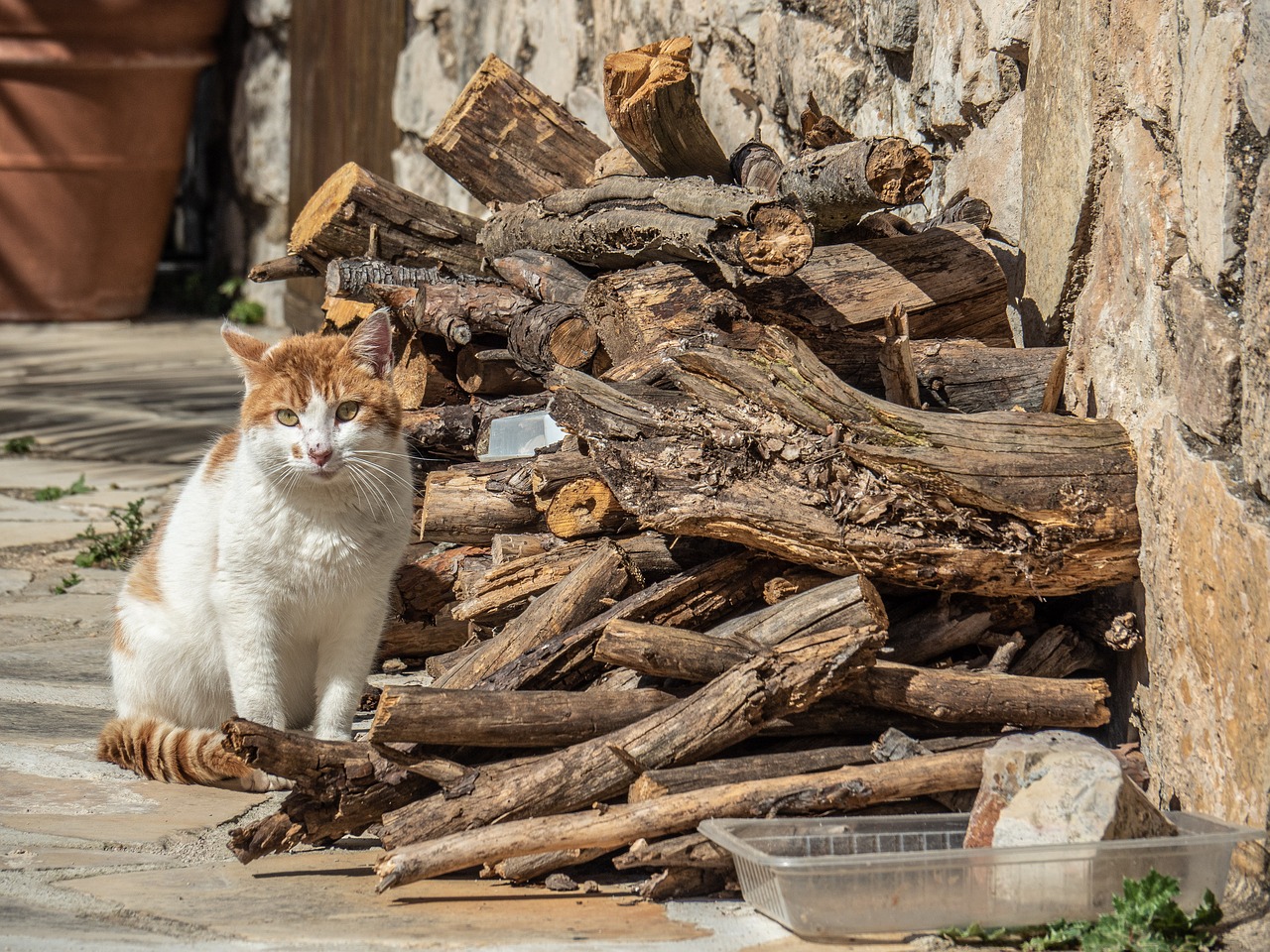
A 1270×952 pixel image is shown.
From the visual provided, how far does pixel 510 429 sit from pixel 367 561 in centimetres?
82

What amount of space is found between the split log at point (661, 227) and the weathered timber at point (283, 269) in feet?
2.23

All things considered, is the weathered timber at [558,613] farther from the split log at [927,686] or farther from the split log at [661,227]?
the split log at [661,227]

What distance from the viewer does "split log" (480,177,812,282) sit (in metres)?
2.94

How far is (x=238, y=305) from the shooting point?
9641mm

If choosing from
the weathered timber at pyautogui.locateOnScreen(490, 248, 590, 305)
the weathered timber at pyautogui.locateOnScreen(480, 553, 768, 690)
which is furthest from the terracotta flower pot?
the weathered timber at pyautogui.locateOnScreen(480, 553, 768, 690)

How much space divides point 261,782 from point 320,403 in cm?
81

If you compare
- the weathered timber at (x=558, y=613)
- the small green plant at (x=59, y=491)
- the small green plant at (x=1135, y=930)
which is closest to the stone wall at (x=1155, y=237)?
the small green plant at (x=1135, y=930)

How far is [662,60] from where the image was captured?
336 centimetres

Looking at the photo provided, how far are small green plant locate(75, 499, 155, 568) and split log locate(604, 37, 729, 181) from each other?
229 centimetres

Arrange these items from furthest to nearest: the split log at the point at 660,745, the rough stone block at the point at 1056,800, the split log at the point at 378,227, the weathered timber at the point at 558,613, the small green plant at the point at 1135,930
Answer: the split log at the point at 378,227, the weathered timber at the point at 558,613, the split log at the point at 660,745, the rough stone block at the point at 1056,800, the small green plant at the point at 1135,930

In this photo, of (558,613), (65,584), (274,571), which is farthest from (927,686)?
(65,584)

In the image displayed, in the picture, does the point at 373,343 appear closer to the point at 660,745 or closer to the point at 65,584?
the point at 660,745

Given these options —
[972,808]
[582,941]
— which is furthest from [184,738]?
[972,808]

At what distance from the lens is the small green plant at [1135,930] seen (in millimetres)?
2080
